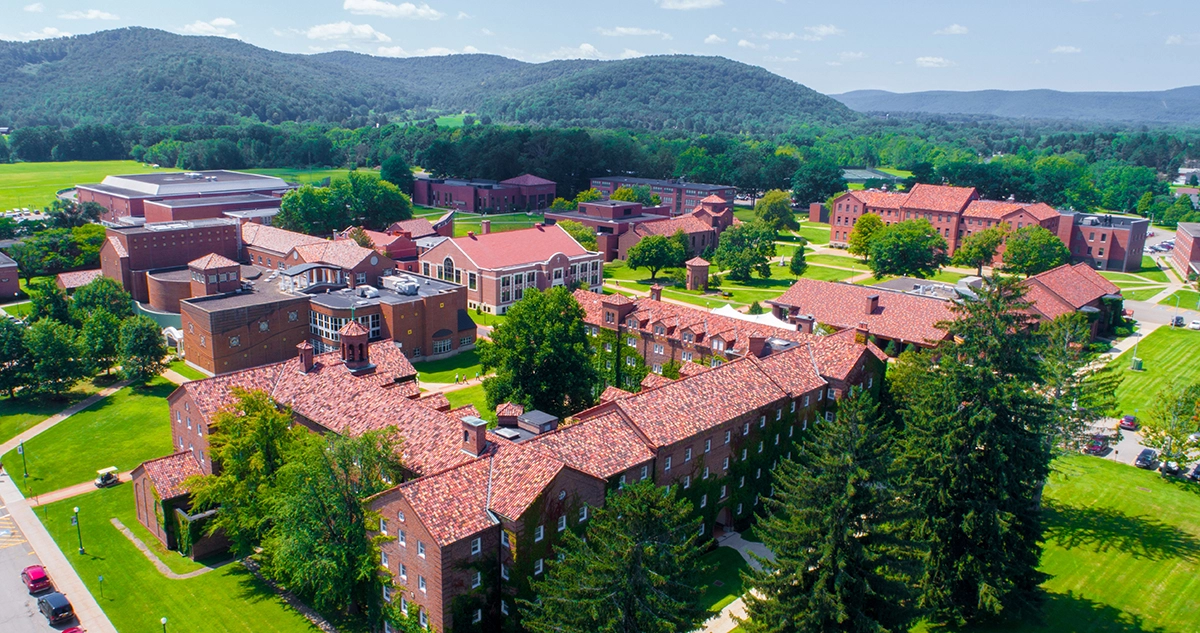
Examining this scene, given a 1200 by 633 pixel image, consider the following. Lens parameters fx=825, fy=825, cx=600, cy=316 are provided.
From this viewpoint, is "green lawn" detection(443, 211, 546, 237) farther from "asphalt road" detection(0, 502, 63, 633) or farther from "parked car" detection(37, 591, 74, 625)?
"parked car" detection(37, 591, 74, 625)

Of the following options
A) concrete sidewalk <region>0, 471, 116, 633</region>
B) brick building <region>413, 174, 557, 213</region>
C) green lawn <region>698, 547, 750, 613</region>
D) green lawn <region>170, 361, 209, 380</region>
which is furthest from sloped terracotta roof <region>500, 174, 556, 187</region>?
green lawn <region>698, 547, 750, 613</region>

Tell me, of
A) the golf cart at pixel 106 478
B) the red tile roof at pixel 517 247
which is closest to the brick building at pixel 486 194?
the red tile roof at pixel 517 247

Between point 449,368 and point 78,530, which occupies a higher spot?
point 449,368

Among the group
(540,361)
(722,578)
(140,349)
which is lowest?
(722,578)

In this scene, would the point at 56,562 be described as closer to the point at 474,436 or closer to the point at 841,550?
the point at 474,436

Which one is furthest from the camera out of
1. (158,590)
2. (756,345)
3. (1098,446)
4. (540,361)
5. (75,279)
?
(75,279)

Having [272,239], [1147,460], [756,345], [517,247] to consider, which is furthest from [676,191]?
[1147,460]

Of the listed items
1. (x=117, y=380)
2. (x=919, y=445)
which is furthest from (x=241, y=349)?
(x=919, y=445)
